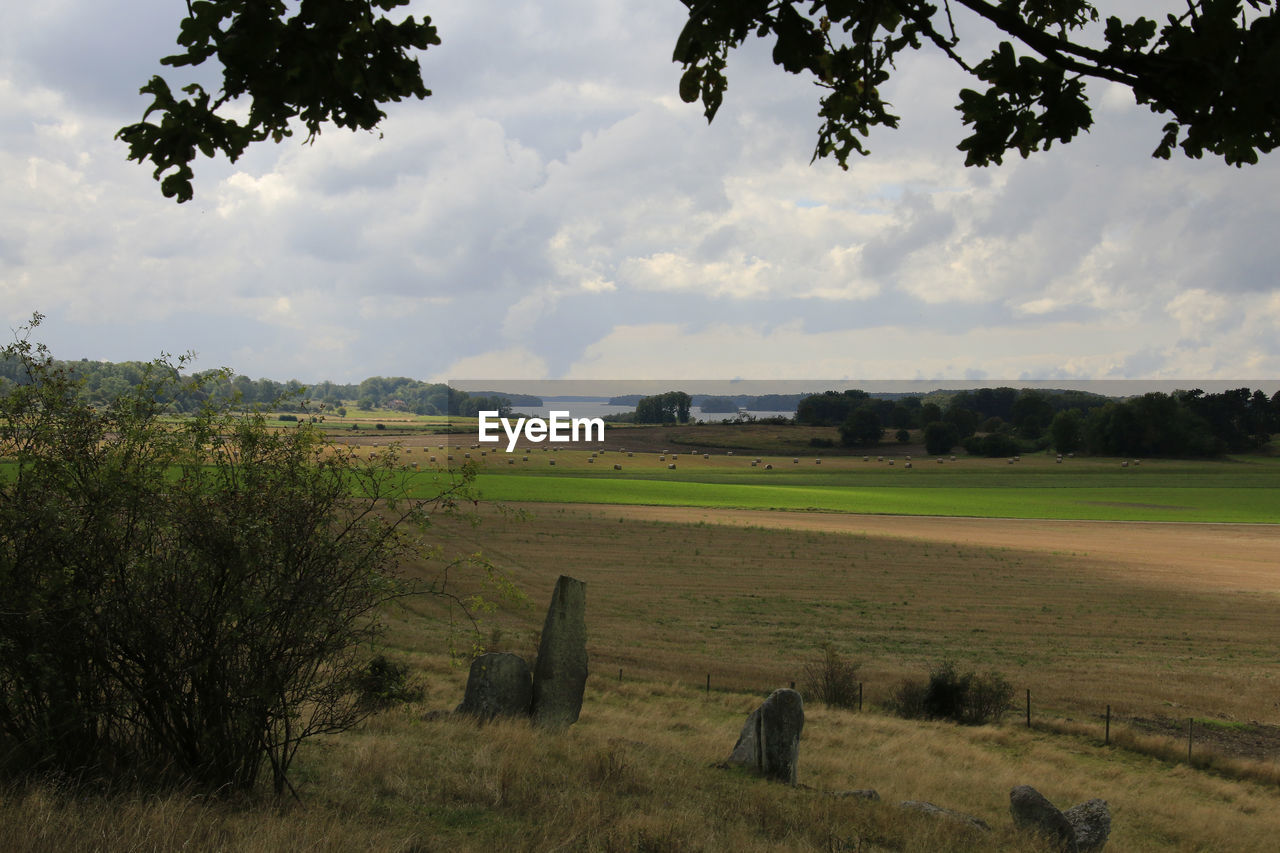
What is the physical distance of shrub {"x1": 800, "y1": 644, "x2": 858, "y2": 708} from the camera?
22156 millimetres

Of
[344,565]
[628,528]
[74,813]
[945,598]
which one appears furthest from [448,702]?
[628,528]

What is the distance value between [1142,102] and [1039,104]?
509 millimetres

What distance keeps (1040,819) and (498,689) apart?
8554 millimetres

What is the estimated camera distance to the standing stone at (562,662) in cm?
1542

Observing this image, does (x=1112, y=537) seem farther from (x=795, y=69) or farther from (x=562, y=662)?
(x=795, y=69)

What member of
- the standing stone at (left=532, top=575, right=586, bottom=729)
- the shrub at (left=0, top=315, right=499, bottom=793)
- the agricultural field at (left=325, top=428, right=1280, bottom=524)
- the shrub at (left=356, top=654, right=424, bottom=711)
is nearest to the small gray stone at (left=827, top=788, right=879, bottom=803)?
the standing stone at (left=532, top=575, right=586, bottom=729)

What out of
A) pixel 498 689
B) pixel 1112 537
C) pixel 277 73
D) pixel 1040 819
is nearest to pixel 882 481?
pixel 1112 537

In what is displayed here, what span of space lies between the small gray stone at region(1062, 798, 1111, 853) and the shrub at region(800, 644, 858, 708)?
10.5 metres

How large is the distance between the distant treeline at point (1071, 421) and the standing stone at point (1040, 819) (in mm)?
128294

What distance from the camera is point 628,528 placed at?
60.0 metres

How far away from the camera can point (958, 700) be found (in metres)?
21.4

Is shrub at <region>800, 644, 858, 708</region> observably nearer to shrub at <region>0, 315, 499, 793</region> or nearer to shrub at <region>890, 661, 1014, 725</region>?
shrub at <region>890, 661, 1014, 725</region>

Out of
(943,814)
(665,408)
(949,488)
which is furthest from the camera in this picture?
(665,408)

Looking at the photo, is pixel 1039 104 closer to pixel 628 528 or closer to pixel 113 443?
pixel 113 443
